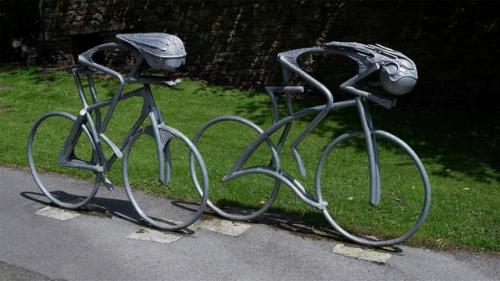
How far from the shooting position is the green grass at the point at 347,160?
4629 mm

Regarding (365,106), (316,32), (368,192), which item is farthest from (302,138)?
(316,32)

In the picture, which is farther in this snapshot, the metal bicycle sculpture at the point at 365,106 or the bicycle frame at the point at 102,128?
the bicycle frame at the point at 102,128

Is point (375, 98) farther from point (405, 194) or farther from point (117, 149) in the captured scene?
point (117, 149)

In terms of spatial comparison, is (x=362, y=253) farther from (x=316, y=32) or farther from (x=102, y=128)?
(x=316, y=32)

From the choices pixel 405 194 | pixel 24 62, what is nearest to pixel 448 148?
pixel 405 194

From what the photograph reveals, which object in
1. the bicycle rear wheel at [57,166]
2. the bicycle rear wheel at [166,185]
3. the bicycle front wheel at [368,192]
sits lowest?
the bicycle rear wheel at [57,166]

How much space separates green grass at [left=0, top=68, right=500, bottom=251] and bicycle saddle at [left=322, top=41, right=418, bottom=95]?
1182 millimetres

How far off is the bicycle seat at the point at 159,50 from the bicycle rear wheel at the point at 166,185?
480mm

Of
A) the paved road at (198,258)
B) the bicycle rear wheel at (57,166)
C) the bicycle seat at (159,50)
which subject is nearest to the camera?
the paved road at (198,258)

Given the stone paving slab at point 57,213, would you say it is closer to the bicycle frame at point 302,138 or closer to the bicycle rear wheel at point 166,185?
the bicycle rear wheel at point 166,185

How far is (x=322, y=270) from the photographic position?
3729mm

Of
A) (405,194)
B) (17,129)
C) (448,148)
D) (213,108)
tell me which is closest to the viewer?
(405,194)

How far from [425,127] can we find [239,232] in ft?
15.3

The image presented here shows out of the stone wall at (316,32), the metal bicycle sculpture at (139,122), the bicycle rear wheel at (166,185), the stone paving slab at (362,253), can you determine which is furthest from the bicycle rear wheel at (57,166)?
the stone wall at (316,32)
